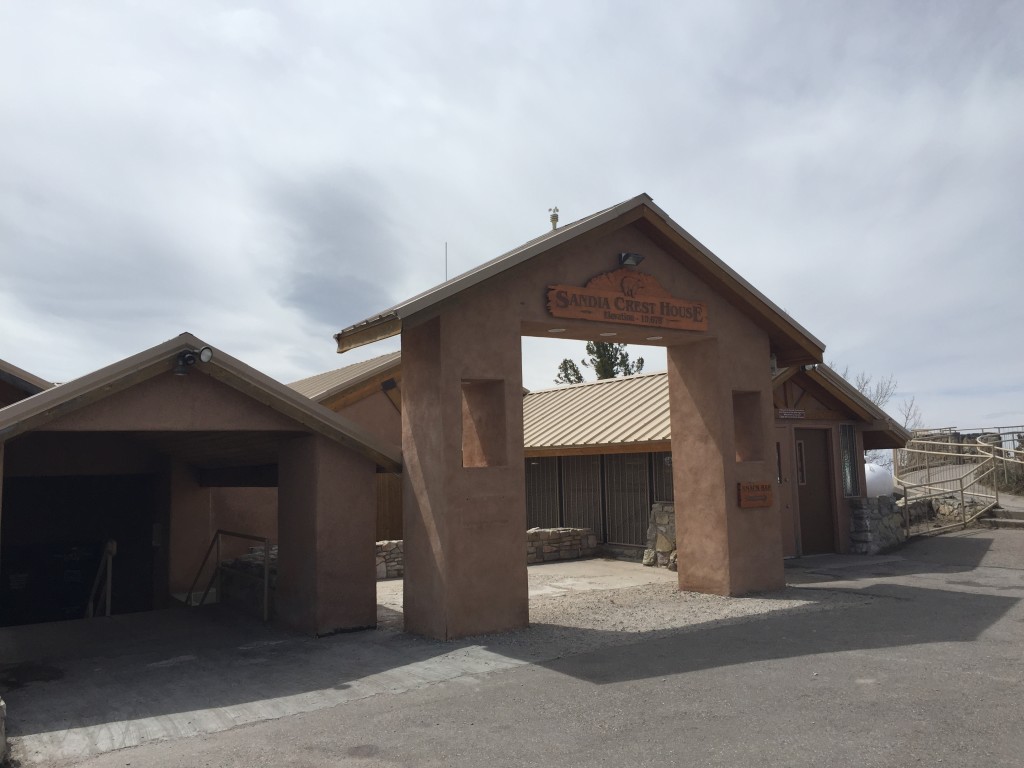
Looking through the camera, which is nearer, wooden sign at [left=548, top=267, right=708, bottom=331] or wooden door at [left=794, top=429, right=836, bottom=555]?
wooden sign at [left=548, top=267, right=708, bottom=331]

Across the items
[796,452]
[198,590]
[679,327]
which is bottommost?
[198,590]

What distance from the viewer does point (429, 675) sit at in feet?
25.6

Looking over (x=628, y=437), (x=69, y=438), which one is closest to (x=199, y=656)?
(x=69, y=438)

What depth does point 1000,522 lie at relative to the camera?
716 inches

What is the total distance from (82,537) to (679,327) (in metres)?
14.3

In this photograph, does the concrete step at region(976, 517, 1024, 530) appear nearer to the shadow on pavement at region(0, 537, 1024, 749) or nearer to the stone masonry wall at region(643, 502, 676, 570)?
the shadow on pavement at region(0, 537, 1024, 749)

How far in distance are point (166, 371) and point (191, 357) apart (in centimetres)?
38

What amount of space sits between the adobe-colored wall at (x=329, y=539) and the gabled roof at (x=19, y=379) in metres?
4.04

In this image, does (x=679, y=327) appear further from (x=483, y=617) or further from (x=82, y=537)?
(x=82, y=537)

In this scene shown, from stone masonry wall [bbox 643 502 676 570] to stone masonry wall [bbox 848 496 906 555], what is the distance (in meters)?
4.16

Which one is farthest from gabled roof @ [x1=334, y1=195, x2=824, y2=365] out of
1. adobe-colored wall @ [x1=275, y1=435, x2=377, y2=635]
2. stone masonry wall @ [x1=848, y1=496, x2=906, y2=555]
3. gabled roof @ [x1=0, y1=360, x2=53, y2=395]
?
stone masonry wall @ [x1=848, y1=496, x2=906, y2=555]

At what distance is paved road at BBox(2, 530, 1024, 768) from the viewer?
18.0 ft

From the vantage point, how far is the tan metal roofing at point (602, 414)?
16191mm

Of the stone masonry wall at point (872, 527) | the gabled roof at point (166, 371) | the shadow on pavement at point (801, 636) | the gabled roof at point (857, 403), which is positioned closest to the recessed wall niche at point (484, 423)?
the gabled roof at point (166, 371)
